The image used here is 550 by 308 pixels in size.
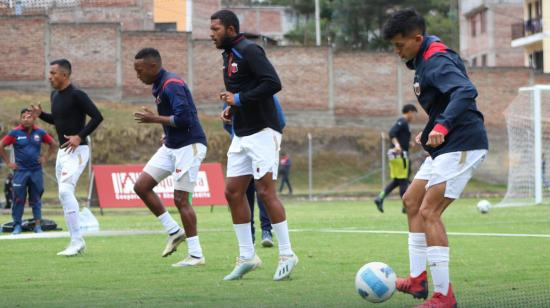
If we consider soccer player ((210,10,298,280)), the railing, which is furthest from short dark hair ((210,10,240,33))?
the railing

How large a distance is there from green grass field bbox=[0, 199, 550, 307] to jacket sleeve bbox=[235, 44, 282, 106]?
1.71 meters

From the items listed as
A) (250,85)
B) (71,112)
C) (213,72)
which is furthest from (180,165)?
(213,72)

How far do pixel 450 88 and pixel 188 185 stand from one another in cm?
432

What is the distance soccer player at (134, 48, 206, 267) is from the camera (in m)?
11.2

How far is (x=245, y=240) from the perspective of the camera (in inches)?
401

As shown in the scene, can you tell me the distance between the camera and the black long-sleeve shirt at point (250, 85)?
984cm

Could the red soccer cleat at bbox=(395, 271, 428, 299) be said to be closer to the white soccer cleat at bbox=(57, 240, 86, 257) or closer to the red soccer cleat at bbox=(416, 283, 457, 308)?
the red soccer cleat at bbox=(416, 283, 457, 308)

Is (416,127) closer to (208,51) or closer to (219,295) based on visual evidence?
(208,51)

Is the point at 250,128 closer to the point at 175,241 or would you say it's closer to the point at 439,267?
the point at 175,241

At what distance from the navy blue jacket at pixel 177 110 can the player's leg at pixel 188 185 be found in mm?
101

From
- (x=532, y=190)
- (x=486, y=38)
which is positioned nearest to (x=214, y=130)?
(x=532, y=190)

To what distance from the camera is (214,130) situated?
52281mm

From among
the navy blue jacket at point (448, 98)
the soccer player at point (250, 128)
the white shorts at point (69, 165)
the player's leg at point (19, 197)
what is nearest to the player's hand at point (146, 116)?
the soccer player at point (250, 128)

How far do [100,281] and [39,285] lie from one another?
1.87 ft
